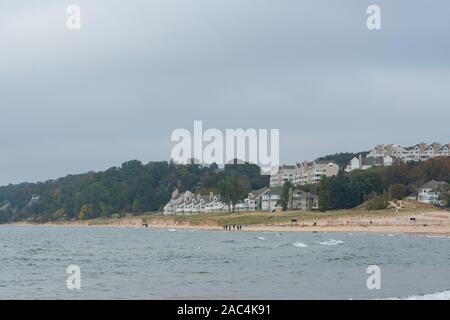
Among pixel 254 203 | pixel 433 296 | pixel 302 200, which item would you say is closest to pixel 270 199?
pixel 254 203

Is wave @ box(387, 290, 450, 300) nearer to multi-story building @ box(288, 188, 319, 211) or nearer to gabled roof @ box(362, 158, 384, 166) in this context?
multi-story building @ box(288, 188, 319, 211)

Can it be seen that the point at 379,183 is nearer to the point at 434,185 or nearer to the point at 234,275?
the point at 434,185

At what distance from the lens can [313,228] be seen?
107 m

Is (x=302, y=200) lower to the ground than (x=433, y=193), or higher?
lower

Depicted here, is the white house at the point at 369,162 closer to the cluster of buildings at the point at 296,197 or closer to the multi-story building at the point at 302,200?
the cluster of buildings at the point at 296,197

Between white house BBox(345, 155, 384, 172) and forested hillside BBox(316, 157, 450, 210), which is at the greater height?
white house BBox(345, 155, 384, 172)

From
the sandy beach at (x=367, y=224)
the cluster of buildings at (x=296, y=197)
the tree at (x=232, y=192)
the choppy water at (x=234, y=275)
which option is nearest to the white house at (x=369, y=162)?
the cluster of buildings at (x=296, y=197)

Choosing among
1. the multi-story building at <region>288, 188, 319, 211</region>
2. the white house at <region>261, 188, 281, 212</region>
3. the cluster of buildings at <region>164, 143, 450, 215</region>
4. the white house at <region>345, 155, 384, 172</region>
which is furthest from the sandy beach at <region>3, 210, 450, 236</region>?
the white house at <region>345, 155, 384, 172</region>

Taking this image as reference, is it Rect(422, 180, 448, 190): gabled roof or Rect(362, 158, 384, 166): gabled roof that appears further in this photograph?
Rect(362, 158, 384, 166): gabled roof

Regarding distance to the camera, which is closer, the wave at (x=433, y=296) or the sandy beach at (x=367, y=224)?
the wave at (x=433, y=296)

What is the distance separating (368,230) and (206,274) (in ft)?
217

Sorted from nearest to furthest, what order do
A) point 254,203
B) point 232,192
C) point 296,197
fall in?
point 296,197 < point 232,192 < point 254,203
